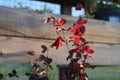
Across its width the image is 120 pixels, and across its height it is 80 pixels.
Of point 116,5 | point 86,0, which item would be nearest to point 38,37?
point 86,0

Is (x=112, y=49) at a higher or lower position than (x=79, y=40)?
lower

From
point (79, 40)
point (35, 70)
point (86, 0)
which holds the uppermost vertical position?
point (86, 0)

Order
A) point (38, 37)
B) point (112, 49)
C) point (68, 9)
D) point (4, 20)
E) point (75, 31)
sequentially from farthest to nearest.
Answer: point (68, 9), point (112, 49), point (38, 37), point (4, 20), point (75, 31)

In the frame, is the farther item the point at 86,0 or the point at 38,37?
the point at 86,0

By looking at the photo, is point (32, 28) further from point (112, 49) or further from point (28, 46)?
point (112, 49)

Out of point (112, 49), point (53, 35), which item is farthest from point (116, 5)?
point (53, 35)

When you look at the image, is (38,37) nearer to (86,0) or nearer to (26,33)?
(26,33)

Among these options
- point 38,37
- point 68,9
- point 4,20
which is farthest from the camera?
point 68,9

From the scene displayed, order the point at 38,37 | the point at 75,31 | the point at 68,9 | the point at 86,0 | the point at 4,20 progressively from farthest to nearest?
the point at 68,9 < the point at 86,0 < the point at 38,37 < the point at 4,20 < the point at 75,31

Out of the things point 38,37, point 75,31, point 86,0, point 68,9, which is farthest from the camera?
point 68,9
